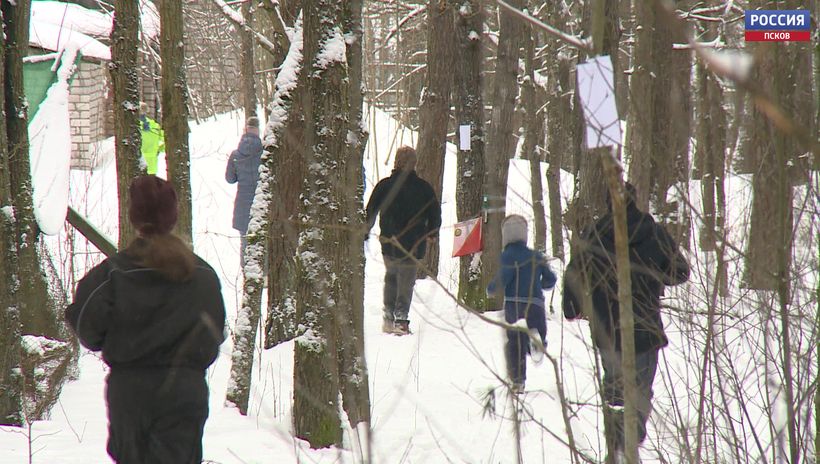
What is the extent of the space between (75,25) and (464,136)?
10.5 m

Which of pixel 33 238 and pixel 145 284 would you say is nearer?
pixel 145 284

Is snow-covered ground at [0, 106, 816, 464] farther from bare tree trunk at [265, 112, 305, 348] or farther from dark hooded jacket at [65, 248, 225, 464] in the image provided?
dark hooded jacket at [65, 248, 225, 464]

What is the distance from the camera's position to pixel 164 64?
21.9 ft

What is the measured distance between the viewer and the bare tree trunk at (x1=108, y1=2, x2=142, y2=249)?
644 cm

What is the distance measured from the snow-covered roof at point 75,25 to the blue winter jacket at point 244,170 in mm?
3208

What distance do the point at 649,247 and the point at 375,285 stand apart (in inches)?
323

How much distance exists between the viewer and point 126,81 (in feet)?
21.1

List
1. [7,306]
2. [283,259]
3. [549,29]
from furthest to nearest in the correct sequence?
Answer: [283,259] < [7,306] < [549,29]

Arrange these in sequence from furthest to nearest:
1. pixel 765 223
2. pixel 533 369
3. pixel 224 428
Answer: pixel 533 369 → pixel 224 428 → pixel 765 223

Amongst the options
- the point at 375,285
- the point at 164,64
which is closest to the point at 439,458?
the point at 164,64

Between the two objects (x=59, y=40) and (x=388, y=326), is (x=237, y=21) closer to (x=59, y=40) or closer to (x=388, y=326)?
(x=59, y=40)

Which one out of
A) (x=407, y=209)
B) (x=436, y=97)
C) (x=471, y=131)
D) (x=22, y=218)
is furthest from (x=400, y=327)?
(x=22, y=218)

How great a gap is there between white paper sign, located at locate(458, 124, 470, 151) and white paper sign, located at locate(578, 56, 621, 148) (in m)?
7.92

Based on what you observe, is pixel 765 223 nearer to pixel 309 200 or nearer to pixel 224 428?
pixel 309 200
